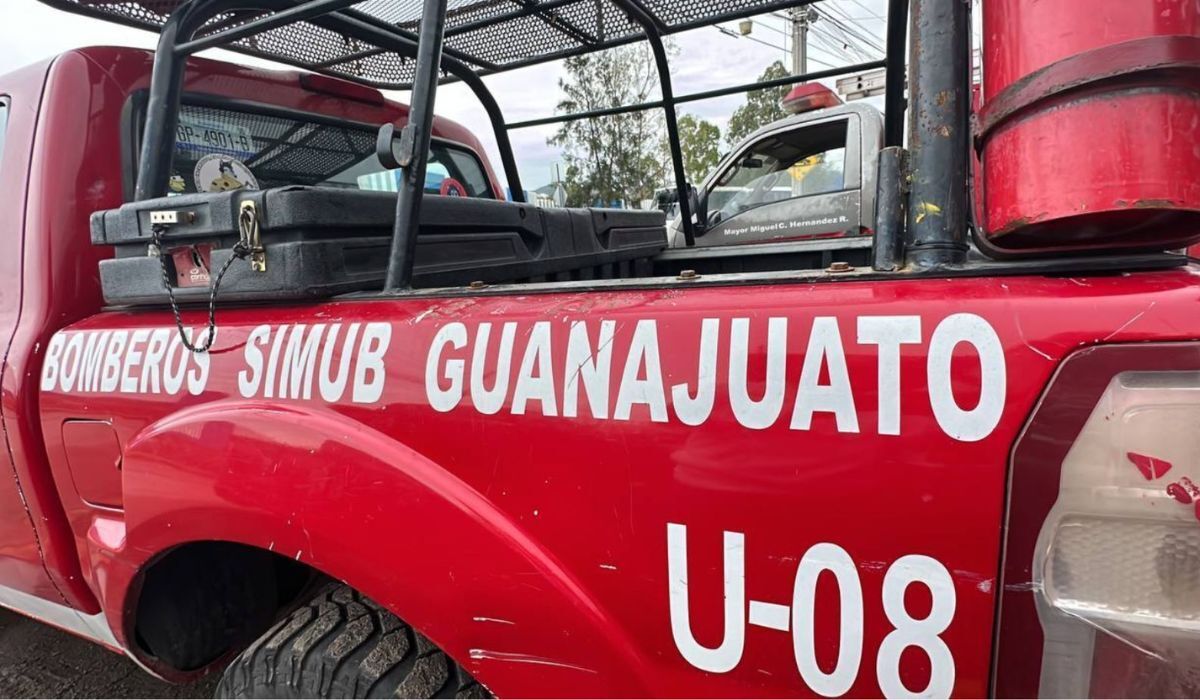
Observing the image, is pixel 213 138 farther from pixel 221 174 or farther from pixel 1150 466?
pixel 1150 466

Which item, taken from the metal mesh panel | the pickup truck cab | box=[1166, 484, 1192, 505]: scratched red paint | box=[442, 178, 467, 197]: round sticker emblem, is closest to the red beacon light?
the pickup truck cab

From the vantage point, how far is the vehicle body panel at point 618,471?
0.79 meters

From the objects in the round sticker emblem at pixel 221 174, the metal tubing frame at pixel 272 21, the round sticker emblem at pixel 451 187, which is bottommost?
the round sticker emblem at pixel 221 174

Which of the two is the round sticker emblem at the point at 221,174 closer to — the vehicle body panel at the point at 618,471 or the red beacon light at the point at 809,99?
the vehicle body panel at the point at 618,471

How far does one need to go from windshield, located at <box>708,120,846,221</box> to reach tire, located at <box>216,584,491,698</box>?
14.9 ft

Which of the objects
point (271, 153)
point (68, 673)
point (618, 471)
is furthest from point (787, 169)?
point (68, 673)

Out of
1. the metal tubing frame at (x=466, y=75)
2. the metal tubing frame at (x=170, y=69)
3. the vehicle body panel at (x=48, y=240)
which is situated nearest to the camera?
the metal tubing frame at (x=170, y=69)

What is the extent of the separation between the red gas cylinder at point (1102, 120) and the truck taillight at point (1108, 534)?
0.19m

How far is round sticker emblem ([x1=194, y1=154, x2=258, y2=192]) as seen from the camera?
1.99 metres

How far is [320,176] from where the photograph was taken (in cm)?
241

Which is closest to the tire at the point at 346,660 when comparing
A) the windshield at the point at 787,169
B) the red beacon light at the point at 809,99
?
the windshield at the point at 787,169

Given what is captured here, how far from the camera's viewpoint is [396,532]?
43.6 inches

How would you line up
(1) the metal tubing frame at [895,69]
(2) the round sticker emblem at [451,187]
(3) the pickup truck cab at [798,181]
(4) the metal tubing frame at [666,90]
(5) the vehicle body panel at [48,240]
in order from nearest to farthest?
(5) the vehicle body panel at [48,240], (1) the metal tubing frame at [895,69], (4) the metal tubing frame at [666,90], (2) the round sticker emblem at [451,187], (3) the pickup truck cab at [798,181]

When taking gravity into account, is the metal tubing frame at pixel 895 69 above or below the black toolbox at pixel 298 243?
above
